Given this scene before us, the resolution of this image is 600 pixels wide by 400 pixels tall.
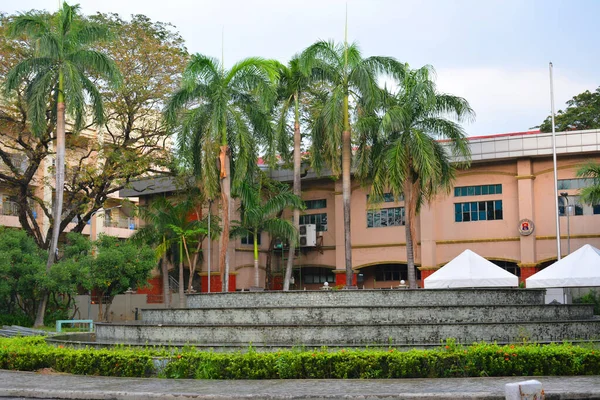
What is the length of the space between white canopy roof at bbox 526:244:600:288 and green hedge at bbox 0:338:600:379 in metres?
10.8

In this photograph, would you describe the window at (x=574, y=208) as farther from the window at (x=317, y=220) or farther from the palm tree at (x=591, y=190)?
the window at (x=317, y=220)

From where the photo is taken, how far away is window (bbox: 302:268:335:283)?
45.9 m

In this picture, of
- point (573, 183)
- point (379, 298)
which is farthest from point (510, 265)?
point (379, 298)

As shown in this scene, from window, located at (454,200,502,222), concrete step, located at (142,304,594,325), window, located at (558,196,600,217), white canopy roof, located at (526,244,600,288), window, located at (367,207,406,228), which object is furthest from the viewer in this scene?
window, located at (367,207,406,228)

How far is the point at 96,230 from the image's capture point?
191ft

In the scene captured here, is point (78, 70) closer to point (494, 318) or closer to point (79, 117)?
point (79, 117)

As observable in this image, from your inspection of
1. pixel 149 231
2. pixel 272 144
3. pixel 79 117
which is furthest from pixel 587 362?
pixel 149 231

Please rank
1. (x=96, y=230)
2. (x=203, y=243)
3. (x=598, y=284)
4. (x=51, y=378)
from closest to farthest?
(x=51, y=378) < (x=598, y=284) < (x=203, y=243) < (x=96, y=230)

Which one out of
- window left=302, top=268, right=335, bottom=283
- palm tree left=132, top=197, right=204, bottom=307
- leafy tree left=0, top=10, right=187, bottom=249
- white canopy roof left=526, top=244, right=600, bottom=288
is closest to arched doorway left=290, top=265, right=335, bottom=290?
window left=302, top=268, right=335, bottom=283

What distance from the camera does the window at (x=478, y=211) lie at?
38844 mm

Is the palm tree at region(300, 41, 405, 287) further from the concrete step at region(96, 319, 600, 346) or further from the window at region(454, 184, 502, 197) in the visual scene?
the concrete step at region(96, 319, 600, 346)

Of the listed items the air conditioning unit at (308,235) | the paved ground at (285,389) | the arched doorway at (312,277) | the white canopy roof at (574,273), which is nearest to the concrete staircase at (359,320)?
the paved ground at (285,389)

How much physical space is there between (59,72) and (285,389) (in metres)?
23.5

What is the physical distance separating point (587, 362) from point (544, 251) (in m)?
24.5
